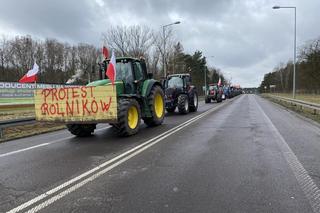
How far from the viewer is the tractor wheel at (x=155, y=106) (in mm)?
12352

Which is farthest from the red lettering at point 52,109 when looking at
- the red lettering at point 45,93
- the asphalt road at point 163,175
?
the asphalt road at point 163,175

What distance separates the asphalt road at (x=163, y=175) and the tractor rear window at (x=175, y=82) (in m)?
11.2

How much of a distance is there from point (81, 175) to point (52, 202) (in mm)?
1329

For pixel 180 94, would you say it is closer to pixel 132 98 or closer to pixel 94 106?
pixel 132 98

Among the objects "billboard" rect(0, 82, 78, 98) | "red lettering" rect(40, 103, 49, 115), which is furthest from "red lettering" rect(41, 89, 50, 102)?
"billboard" rect(0, 82, 78, 98)

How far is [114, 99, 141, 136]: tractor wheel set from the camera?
965cm

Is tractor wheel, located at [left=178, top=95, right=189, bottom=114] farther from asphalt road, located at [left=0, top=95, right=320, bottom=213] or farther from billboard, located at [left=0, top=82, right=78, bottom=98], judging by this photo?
asphalt road, located at [left=0, top=95, right=320, bottom=213]

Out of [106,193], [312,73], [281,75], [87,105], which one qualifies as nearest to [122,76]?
[87,105]

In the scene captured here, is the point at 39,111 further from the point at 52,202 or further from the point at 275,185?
the point at 275,185

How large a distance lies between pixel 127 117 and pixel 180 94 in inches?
403

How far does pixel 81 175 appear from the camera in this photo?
5.68 m

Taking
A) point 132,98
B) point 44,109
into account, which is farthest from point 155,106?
point 44,109

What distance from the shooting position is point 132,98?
1095 centimetres

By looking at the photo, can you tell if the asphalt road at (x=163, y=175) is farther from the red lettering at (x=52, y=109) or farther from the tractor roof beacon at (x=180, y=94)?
the tractor roof beacon at (x=180, y=94)
